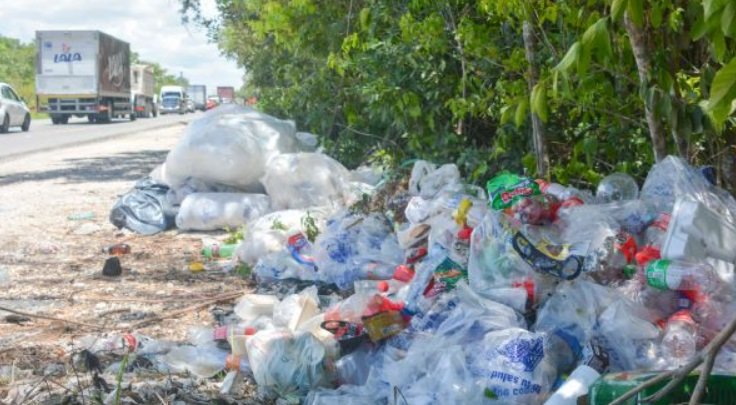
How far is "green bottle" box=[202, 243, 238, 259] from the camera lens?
6.19 m

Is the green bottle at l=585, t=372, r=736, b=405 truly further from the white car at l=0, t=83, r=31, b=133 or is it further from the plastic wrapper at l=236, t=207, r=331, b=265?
the white car at l=0, t=83, r=31, b=133

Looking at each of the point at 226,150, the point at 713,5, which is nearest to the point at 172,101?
the point at 226,150

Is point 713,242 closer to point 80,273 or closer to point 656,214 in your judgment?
point 656,214

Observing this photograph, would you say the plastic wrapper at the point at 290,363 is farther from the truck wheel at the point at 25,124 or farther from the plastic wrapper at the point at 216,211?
the truck wheel at the point at 25,124

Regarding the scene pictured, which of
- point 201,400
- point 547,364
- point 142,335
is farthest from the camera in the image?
point 142,335

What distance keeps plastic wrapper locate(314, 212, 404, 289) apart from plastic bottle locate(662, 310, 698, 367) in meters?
1.83

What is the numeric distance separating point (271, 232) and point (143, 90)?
36971mm

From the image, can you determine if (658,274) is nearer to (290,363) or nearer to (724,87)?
(290,363)

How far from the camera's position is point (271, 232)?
5.76 m

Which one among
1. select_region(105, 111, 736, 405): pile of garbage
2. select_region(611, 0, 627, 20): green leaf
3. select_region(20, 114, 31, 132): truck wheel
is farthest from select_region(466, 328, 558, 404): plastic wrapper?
select_region(20, 114, 31, 132): truck wheel

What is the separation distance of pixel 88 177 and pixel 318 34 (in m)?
5.25

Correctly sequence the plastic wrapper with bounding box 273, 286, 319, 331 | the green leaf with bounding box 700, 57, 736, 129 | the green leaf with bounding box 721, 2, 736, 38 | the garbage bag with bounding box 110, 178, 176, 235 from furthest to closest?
1. the garbage bag with bounding box 110, 178, 176, 235
2. the plastic wrapper with bounding box 273, 286, 319, 331
3. the green leaf with bounding box 721, 2, 736, 38
4. the green leaf with bounding box 700, 57, 736, 129

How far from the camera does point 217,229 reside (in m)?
7.22

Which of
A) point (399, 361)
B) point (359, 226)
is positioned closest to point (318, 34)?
point (359, 226)
